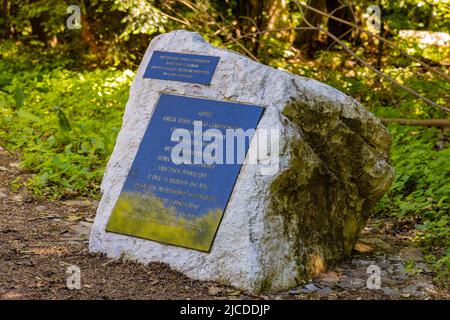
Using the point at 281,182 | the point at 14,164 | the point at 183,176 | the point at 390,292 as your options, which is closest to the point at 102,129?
the point at 14,164

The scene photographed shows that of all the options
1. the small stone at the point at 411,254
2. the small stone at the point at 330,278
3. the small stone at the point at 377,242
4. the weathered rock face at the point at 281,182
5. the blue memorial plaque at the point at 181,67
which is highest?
the blue memorial plaque at the point at 181,67

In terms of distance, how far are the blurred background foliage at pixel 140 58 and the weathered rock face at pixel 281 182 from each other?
794 millimetres

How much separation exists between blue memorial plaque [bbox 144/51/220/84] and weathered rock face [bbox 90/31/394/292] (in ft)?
0.15

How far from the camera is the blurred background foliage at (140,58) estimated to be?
20.0 feet

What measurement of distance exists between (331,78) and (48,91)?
4246mm

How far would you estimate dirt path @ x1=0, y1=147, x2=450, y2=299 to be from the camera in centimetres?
387

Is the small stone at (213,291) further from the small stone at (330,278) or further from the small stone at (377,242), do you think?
the small stone at (377,242)

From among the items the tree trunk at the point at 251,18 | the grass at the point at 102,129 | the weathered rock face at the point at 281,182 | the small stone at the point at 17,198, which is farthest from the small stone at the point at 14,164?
the tree trunk at the point at 251,18

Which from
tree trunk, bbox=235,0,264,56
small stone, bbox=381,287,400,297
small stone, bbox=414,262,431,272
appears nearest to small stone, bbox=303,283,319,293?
small stone, bbox=381,287,400,297

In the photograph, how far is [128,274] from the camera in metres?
4.14

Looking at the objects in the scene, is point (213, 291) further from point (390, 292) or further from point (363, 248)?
point (363, 248)

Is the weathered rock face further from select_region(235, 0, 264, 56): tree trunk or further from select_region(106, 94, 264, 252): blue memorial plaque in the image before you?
select_region(235, 0, 264, 56): tree trunk

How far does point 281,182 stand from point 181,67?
1184 millimetres

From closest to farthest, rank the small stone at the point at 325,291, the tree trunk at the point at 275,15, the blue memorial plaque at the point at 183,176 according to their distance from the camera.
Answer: the small stone at the point at 325,291
the blue memorial plaque at the point at 183,176
the tree trunk at the point at 275,15
